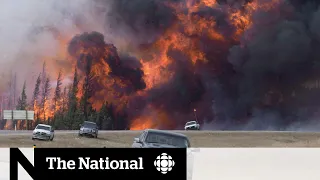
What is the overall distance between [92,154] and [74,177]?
57 centimetres

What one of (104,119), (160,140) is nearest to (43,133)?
(160,140)

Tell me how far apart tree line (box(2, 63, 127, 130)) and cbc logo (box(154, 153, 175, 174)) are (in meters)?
108

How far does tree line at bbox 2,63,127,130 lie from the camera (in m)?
121

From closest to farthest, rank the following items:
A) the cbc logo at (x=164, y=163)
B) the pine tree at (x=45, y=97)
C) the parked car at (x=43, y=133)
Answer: the cbc logo at (x=164, y=163)
the parked car at (x=43, y=133)
the pine tree at (x=45, y=97)

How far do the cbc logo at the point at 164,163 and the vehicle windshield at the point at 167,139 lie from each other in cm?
1334

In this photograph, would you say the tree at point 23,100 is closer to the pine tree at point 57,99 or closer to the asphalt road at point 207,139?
the pine tree at point 57,99

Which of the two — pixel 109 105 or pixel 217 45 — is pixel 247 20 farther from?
pixel 109 105

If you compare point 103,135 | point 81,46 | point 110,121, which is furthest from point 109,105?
point 103,135

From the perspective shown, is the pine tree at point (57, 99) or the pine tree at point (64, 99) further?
the pine tree at point (64, 99)

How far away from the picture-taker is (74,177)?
12.0 m

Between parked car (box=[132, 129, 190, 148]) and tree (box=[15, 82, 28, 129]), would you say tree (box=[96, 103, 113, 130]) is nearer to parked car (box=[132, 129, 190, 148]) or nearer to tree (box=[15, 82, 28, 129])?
tree (box=[15, 82, 28, 129])

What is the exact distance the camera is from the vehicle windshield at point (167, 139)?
2575 cm

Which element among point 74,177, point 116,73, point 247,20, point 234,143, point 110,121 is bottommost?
point 74,177

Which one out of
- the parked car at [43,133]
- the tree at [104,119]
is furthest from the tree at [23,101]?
the parked car at [43,133]
